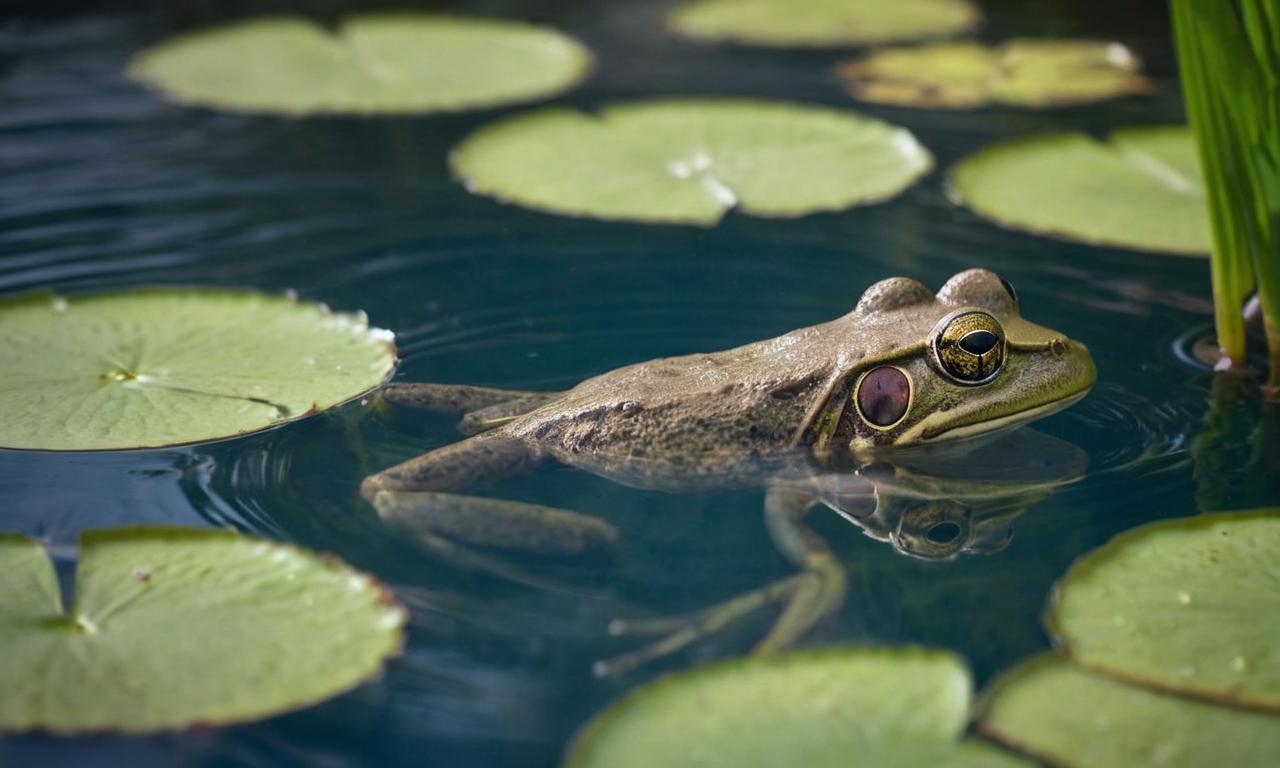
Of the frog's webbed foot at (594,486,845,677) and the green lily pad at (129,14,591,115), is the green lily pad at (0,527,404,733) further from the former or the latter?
the green lily pad at (129,14,591,115)

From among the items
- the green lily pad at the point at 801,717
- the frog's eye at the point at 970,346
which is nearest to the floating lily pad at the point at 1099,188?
the frog's eye at the point at 970,346

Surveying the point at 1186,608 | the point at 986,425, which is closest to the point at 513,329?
the point at 986,425

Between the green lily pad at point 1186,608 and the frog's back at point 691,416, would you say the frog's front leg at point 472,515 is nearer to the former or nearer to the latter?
the frog's back at point 691,416

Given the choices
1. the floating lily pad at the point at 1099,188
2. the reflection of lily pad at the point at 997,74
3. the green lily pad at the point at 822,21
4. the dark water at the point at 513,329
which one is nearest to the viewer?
the dark water at the point at 513,329

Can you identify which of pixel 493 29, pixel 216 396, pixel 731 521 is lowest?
pixel 731 521

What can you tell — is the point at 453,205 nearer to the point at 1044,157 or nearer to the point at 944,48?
the point at 1044,157

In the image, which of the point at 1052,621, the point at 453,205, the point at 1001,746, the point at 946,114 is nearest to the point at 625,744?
the point at 1001,746
